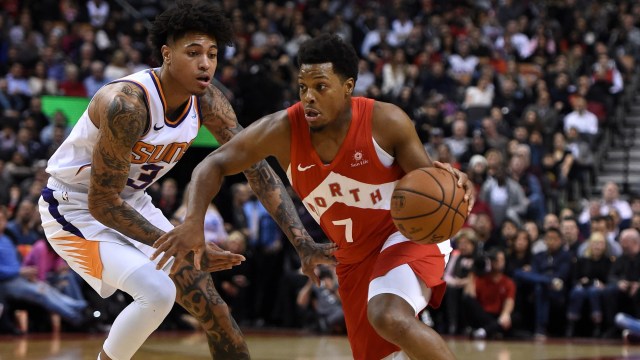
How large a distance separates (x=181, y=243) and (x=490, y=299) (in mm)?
7267

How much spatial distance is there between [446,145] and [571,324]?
309 cm

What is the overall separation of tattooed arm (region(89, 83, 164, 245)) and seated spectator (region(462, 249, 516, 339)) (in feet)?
21.7

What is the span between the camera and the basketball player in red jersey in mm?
4938

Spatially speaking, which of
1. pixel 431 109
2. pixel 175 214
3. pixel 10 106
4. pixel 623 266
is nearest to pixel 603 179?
pixel 431 109

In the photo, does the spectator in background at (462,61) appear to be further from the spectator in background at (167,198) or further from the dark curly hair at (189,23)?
the dark curly hair at (189,23)

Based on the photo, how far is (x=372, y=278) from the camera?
498 cm

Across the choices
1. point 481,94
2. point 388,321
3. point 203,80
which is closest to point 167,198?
point 481,94

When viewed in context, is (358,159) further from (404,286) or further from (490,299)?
(490,299)

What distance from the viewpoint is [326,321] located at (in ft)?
38.3

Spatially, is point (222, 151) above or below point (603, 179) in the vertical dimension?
above

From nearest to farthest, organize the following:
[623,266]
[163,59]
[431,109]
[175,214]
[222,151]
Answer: [222,151], [163,59], [623,266], [175,214], [431,109]

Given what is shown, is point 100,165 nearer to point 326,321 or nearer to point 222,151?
point 222,151

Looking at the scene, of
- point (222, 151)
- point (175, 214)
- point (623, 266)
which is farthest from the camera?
point (175, 214)

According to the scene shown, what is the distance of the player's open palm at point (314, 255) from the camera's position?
17.5 feet
